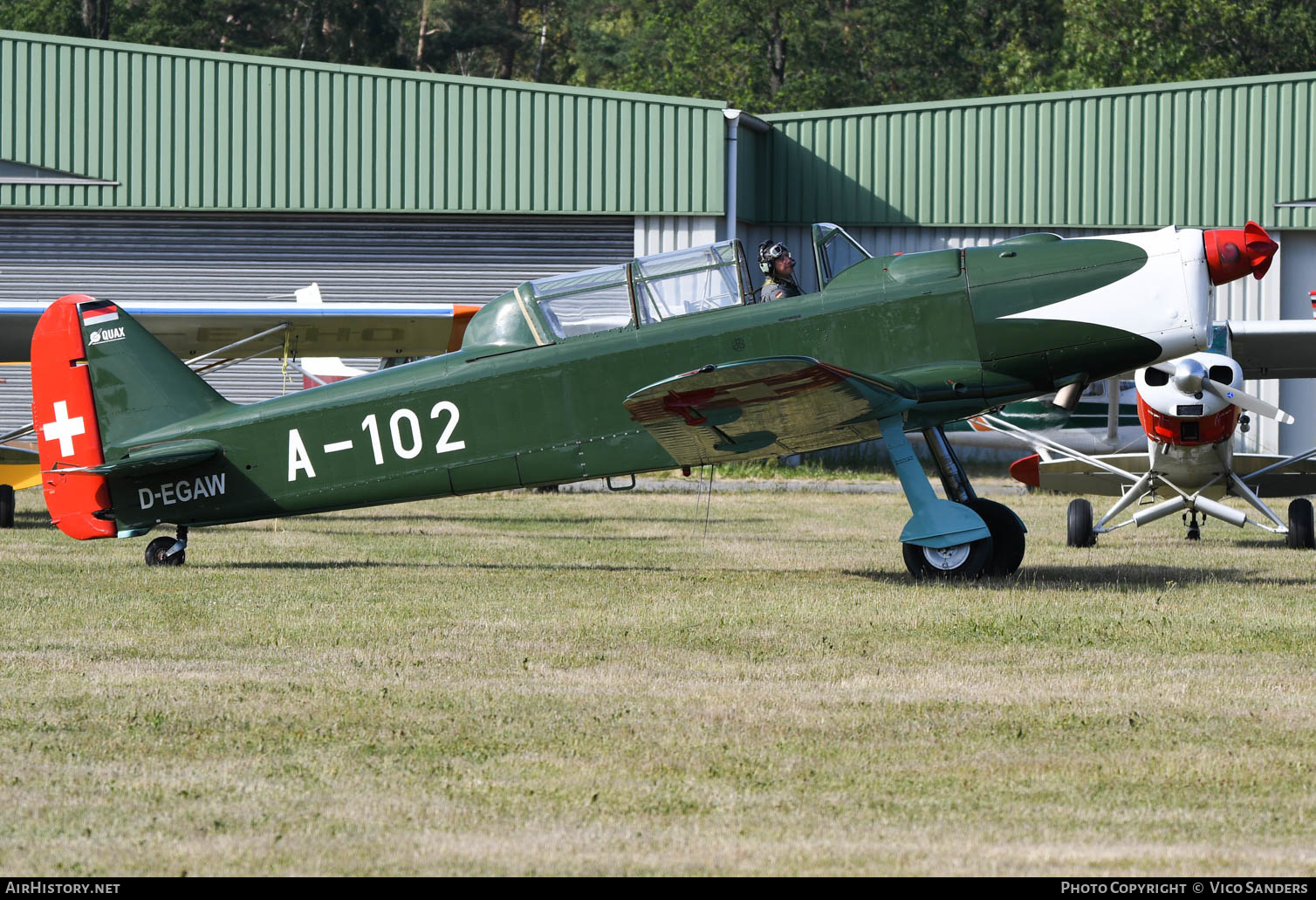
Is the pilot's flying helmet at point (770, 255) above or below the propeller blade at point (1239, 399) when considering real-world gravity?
above

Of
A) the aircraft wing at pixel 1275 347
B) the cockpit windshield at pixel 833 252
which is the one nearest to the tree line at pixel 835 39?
the aircraft wing at pixel 1275 347

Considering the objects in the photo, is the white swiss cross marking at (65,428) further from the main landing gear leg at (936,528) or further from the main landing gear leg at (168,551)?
the main landing gear leg at (936,528)

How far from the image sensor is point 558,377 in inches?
385

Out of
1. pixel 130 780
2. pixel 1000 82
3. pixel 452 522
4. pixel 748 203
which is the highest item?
Result: pixel 1000 82

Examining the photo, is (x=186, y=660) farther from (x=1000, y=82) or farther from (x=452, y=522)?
(x=1000, y=82)

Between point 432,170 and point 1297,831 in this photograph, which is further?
point 432,170

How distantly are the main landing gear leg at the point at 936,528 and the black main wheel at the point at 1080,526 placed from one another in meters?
3.50

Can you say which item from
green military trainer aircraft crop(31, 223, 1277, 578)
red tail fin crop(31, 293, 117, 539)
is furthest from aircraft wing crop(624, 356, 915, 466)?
red tail fin crop(31, 293, 117, 539)

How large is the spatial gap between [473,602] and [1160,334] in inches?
171

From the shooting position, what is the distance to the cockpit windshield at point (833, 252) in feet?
31.1

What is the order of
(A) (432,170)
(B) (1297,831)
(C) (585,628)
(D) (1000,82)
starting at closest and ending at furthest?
(B) (1297,831) → (C) (585,628) → (A) (432,170) → (D) (1000,82)

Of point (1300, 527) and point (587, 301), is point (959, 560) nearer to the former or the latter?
point (587, 301)

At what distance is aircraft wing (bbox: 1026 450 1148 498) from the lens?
43.5ft
